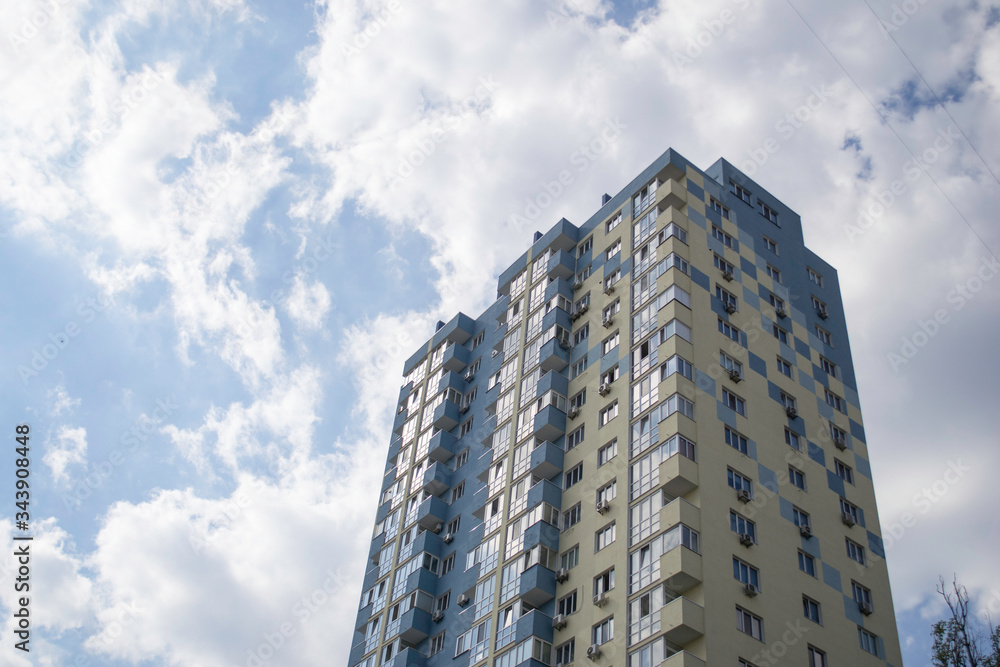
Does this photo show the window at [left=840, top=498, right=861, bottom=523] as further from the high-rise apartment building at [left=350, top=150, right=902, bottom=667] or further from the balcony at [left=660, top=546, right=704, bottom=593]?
the balcony at [left=660, top=546, right=704, bottom=593]

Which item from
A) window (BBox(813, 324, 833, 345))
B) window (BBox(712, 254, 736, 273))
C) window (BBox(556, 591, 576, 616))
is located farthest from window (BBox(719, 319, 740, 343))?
window (BBox(556, 591, 576, 616))

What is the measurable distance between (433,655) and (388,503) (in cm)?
1572

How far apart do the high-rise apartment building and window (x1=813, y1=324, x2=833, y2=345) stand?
182 millimetres

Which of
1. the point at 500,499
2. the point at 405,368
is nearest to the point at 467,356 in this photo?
the point at 405,368

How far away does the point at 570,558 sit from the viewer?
46875 mm

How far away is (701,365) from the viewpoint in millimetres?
47750

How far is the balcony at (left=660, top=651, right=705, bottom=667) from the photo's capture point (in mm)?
37188

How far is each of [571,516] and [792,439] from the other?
1212cm

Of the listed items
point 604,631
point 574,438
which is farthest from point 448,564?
point 604,631

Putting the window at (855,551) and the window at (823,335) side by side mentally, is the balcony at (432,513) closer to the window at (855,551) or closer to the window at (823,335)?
the window at (855,551)

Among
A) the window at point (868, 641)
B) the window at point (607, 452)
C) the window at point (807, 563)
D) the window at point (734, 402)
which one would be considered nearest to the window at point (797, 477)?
the window at point (734, 402)

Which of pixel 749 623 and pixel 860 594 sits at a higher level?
pixel 860 594

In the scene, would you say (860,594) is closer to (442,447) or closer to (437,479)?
(437,479)

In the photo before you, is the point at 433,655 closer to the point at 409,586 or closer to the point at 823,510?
the point at 409,586
